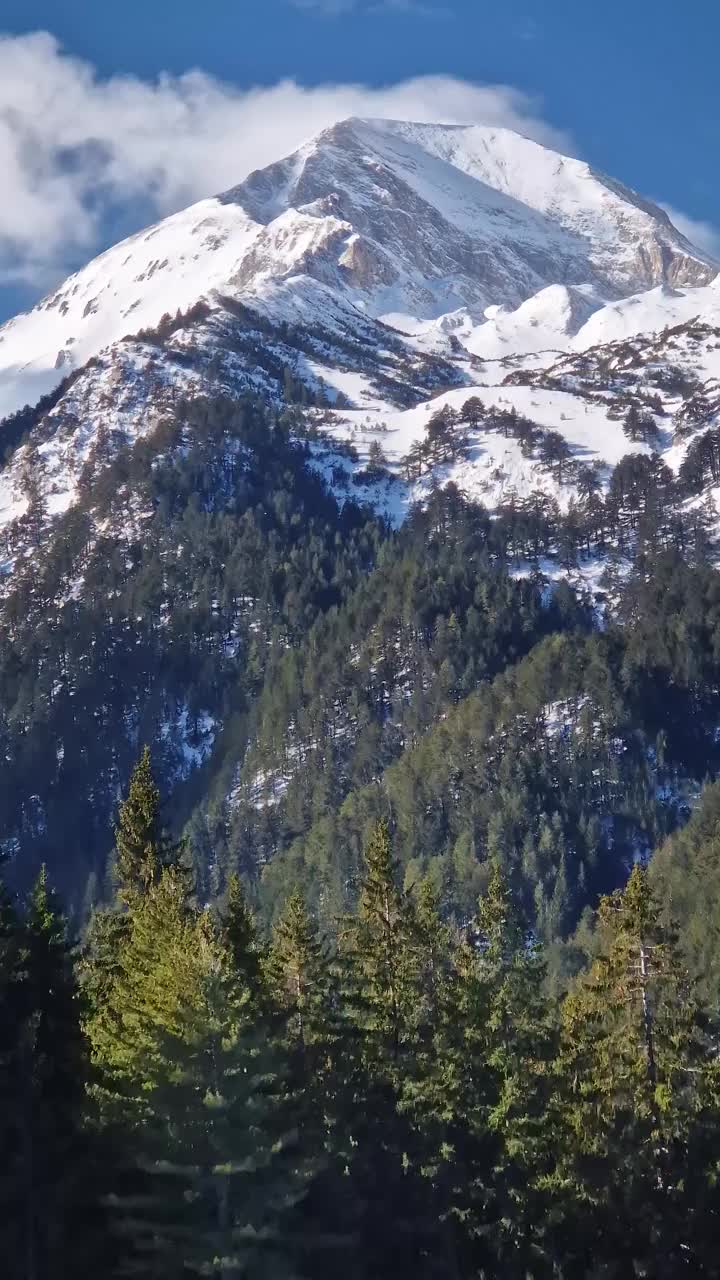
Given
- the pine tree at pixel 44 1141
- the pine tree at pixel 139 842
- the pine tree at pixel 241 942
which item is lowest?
the pine tree at pixel 44 1141

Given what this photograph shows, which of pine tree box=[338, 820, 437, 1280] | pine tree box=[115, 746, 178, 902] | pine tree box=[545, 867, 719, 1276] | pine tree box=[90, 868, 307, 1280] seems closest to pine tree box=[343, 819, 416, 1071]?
pine tree box=[338, 820, 437, 1280]

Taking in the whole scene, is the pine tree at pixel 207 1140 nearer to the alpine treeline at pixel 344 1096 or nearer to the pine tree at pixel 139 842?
the alpine treeline at pixel 344 1096

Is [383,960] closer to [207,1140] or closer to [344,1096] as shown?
[344,1096]

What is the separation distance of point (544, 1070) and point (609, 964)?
5846 millimetres

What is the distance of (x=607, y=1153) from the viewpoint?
57.8 m

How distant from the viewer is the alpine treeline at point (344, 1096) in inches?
1614

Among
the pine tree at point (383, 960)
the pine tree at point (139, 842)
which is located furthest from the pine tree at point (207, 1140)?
the pine tree at point (139, 842)

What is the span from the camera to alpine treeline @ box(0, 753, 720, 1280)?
1614 inches

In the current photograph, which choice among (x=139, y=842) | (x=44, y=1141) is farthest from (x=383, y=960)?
(x=44, y=1141)

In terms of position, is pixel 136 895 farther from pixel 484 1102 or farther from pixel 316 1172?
pixel 316 1172

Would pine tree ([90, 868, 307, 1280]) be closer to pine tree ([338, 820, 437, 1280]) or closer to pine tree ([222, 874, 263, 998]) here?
pine tree ([222, 874, 263, 998])

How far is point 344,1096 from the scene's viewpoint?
186ft

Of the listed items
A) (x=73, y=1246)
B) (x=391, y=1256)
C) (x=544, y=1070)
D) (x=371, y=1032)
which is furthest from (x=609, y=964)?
(x=73, y=1246)

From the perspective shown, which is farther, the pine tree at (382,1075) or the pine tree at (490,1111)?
the pine tree at (490,1111)
